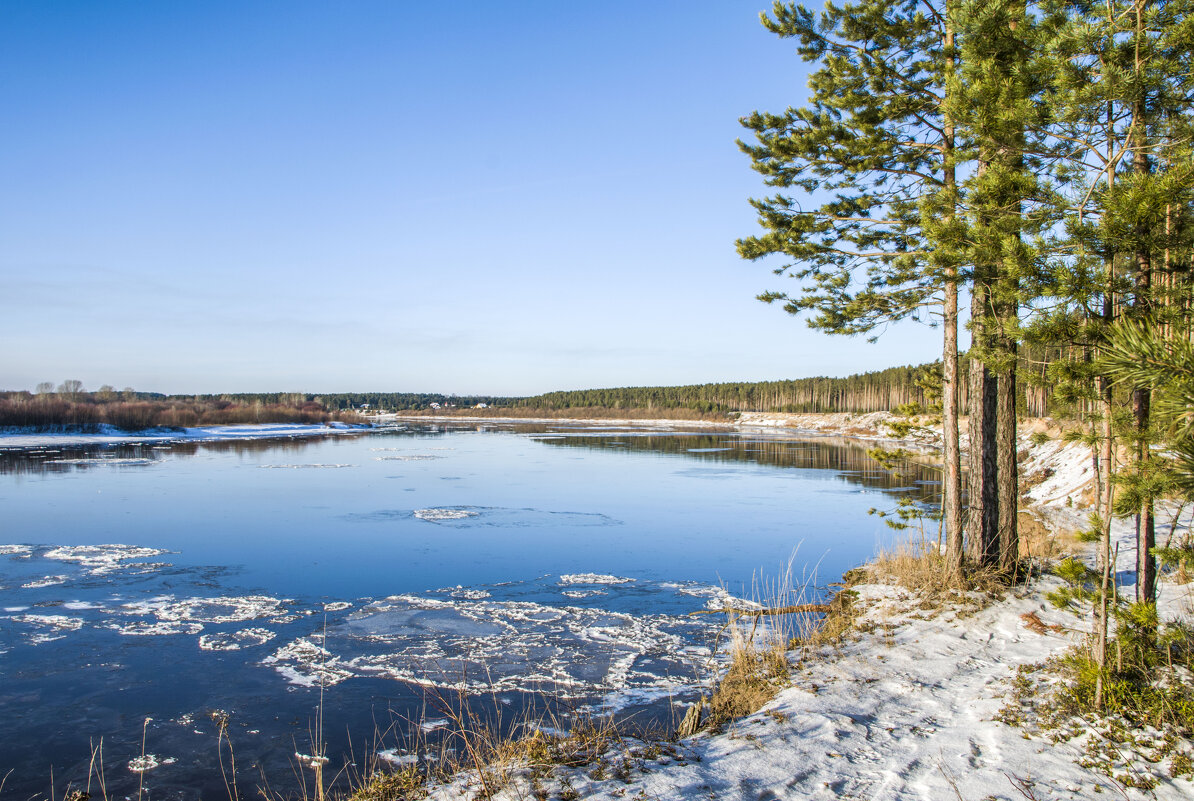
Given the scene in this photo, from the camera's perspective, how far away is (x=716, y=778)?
425 cm

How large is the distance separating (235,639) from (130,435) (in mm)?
55570

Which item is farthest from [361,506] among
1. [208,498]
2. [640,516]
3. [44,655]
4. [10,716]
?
[10,716]

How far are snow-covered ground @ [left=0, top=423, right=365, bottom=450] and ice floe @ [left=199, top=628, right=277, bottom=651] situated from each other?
1692 inches

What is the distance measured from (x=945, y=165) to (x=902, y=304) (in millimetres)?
1734

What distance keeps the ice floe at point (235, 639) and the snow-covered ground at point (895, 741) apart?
4.51 metres

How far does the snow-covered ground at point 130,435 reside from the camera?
4513cm

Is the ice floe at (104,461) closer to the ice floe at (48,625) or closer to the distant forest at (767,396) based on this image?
Answer: the ice floe at (48,625)

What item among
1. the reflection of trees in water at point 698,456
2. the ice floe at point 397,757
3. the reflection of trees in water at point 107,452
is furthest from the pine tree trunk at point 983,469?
the reflection of trees in water at point 107,452

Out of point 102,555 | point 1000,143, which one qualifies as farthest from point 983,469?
point 102,555

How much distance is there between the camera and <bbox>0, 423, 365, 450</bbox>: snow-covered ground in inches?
1777

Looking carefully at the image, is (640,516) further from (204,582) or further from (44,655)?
(44,655)

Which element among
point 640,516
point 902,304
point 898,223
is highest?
point 898,223

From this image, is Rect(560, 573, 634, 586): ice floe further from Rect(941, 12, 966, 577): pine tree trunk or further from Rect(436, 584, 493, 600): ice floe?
Rect(941, 12, 966, 577): pine tree trunk

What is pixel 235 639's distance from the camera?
8.02m
